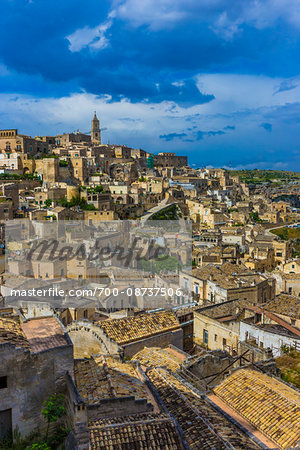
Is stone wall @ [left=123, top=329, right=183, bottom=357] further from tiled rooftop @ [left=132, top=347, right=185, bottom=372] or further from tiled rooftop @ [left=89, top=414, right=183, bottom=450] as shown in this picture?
tiled rooftop @ [left=89, top=414, right=183, bottom=450]

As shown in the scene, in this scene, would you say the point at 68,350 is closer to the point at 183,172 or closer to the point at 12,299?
the point at 12,299

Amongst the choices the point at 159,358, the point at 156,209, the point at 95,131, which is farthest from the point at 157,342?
the point at 95,131

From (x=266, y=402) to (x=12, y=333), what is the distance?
5595mm

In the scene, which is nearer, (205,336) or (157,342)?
(157,342)

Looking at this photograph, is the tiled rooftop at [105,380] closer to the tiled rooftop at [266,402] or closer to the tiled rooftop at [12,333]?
the tiled rooftop at [12,333]

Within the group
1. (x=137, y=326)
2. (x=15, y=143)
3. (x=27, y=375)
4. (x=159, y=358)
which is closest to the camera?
(x=27, y=375)

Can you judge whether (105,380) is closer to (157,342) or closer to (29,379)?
(29,379)

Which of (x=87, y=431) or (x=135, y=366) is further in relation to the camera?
(x=135, y=366)

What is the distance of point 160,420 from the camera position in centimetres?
604

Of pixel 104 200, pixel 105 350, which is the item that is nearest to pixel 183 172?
pixel 104 200

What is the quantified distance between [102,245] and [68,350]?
22563mm

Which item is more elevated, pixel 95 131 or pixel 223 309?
pixel 95 131

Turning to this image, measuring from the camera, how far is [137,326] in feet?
40.5

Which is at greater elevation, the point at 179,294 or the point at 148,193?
the point at 148,193
